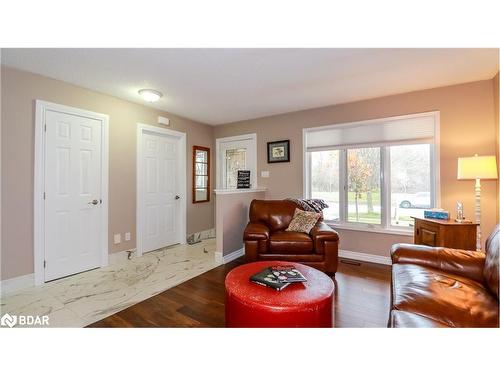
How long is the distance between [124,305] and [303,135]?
3.32 m

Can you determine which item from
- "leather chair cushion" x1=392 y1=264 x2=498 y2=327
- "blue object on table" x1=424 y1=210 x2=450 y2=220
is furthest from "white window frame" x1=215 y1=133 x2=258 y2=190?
"leather chair cushion" x1=392 y1=264 x2=498 y2=327

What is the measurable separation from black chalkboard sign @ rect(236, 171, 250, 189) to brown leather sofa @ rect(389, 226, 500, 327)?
2.67m

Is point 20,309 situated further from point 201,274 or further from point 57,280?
point 201,274

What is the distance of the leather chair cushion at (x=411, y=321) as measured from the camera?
1033 mm

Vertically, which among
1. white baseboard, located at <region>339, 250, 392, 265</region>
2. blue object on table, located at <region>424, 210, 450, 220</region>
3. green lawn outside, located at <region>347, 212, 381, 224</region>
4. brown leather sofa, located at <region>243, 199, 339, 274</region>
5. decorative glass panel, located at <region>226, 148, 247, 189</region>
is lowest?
white baseboard, located at <region>339, 250, 392, 265</region>

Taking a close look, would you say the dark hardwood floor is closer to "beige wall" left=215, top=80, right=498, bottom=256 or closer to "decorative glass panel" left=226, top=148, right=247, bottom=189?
"beige wall" left=215, top=80, right=498, bottom=256

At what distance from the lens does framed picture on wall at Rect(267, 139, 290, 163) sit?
3.81 metres

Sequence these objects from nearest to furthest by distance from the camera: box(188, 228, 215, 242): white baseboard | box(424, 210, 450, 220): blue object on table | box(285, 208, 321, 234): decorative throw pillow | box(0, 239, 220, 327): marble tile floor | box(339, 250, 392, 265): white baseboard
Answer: box(0, 239, 220, 327): marble tile floor < box(424, 210, 450, 220): blue object on table < box(285, 208, 321, 234): decorative throw pillow < box(339, 250, 392, 265): white baseboard < box(188, 228, 215, 242): white baseboard

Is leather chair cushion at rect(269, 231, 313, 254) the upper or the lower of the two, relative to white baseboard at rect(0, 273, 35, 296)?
upper

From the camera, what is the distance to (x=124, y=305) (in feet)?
6.48

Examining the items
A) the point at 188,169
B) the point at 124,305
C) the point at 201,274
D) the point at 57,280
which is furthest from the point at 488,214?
the point at 57,280

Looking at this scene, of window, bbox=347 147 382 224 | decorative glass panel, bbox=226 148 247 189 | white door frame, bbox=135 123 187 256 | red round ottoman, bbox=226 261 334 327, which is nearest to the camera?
red round ottoman, bbox=226 261 334 327

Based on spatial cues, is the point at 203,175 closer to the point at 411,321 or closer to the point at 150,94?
the point at 150,94

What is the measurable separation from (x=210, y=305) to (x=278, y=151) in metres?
2.74
